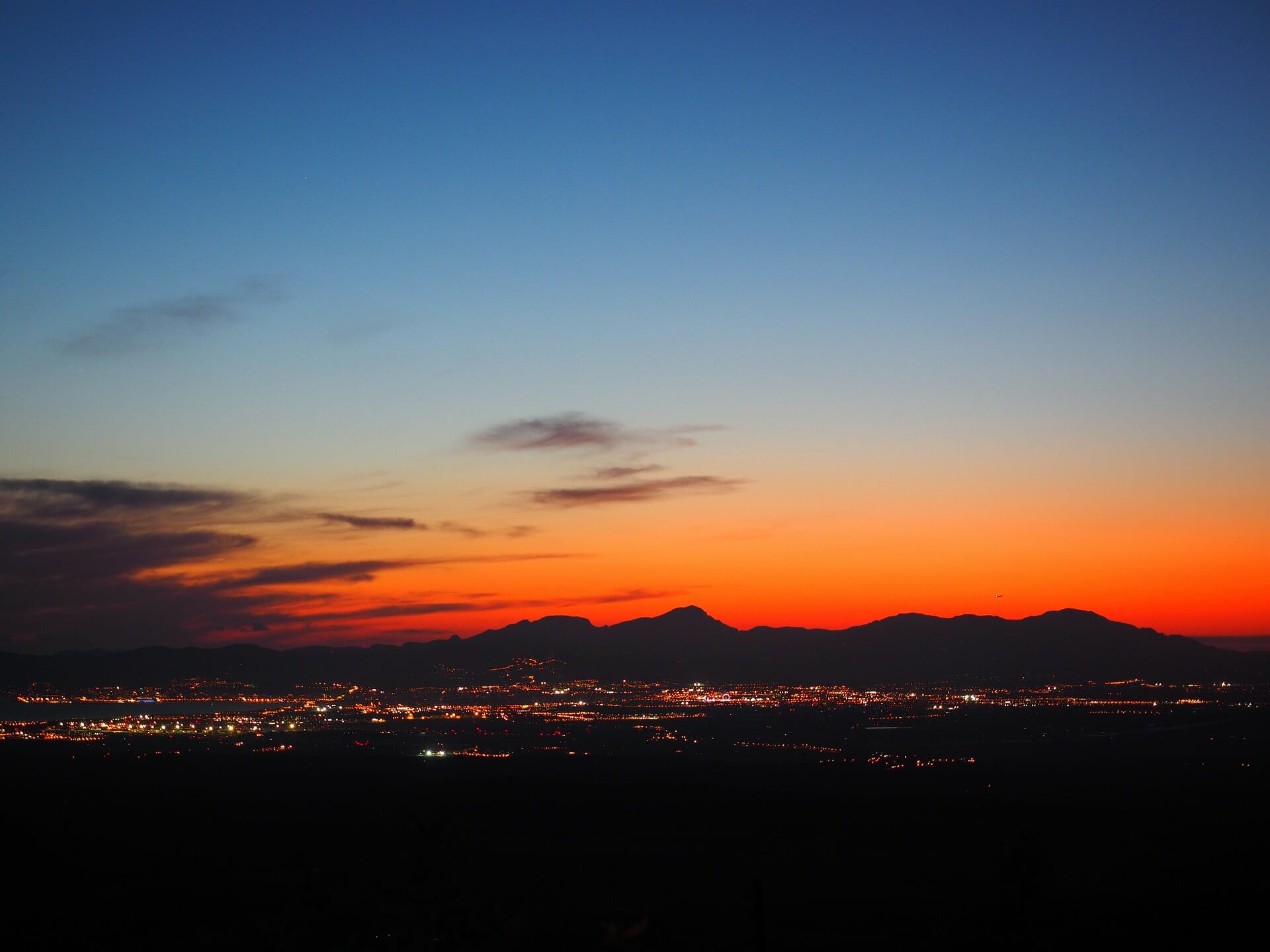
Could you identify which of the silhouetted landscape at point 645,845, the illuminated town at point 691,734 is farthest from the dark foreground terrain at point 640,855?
the illuminated town at point 691,734

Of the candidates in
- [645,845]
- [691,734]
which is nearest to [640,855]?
[645,845]

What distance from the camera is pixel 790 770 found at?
102625mm

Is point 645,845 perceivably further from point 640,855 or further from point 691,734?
point 691,734

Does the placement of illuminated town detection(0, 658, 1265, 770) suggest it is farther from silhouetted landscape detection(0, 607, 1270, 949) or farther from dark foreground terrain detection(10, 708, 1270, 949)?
dark foreground terrain detection(10, 708, 1270, 949)

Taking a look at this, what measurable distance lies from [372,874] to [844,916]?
2229cm

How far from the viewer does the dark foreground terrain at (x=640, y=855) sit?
39156 mm

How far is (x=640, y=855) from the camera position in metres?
61.2

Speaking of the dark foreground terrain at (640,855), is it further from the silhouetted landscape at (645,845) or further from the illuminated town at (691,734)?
the illuminated town at (691,734)

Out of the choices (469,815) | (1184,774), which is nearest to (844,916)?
(469,815)

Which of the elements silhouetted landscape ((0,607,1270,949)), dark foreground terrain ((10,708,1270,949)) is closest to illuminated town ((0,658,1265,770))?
silhouetted landscape ((0,607,1270,949))

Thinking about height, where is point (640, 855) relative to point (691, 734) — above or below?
above

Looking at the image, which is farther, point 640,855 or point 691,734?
point 691,734

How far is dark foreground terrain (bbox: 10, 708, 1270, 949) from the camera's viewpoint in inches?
1542

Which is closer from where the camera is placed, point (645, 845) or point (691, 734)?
point (645, 845)
